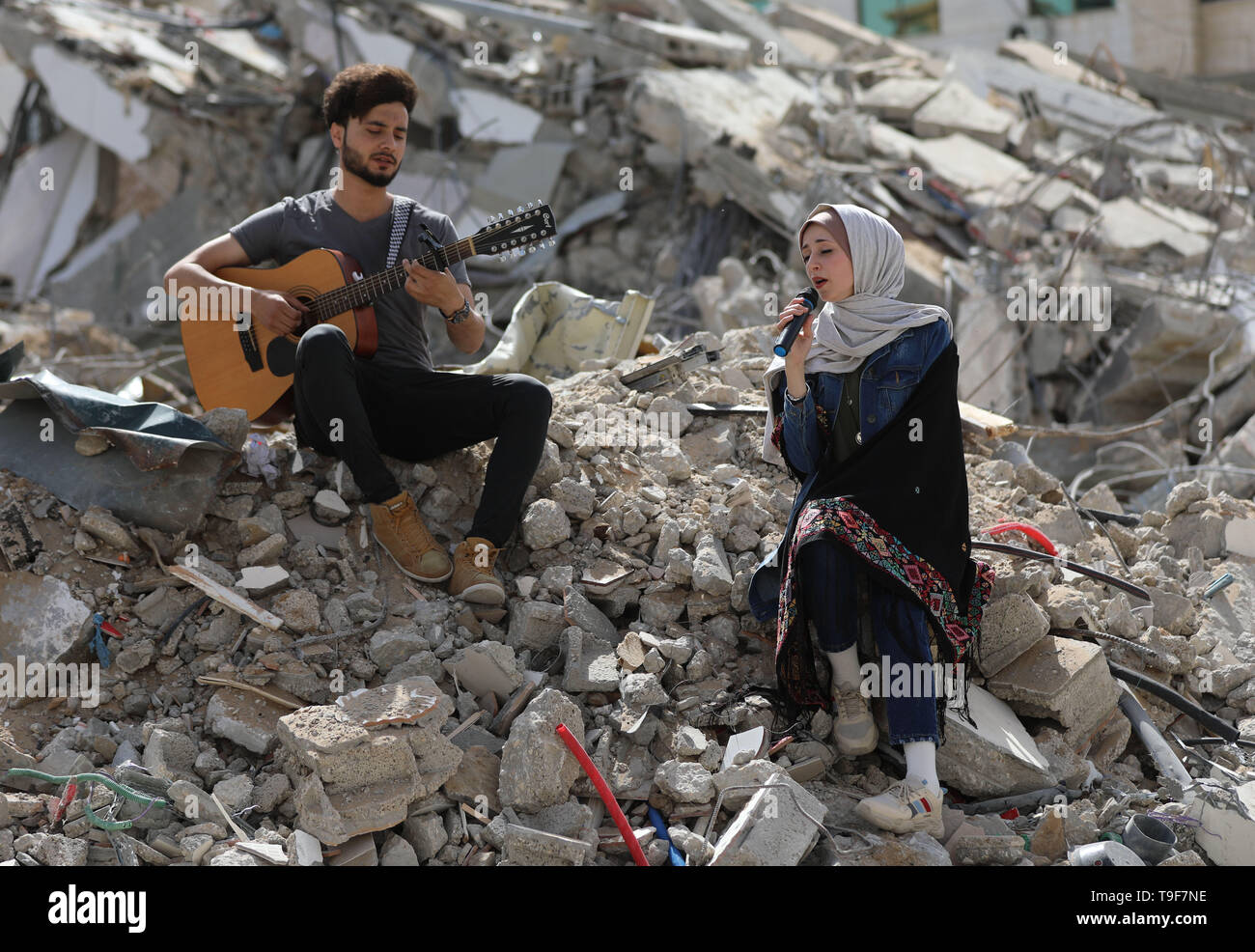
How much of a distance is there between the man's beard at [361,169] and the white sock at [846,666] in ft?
7.34

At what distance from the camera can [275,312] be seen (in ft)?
13.2

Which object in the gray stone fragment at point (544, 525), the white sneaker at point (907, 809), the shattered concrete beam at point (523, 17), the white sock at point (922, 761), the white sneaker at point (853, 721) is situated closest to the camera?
the white sneaker at point (907, 809)

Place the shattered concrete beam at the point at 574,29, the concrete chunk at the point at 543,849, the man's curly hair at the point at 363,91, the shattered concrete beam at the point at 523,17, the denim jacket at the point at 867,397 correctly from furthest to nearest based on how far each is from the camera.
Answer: the shattered concrete beam at the point at 523,17 < the shattered concrete beam at the point at 574,29 < the man's curly hair at the point at 363,91 < the denim jacket at the point at 867,397 < the concrete chunk at the point at 543,849

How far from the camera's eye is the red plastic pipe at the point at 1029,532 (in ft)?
13.6

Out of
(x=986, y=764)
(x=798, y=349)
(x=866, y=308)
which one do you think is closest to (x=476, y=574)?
(x=798, y=349)

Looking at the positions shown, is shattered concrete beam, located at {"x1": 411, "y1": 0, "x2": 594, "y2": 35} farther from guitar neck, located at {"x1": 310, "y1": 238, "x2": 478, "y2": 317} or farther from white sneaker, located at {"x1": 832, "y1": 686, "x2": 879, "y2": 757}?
white sneaker, located at {"x1": 832, "y1": 686, "x2": 879, "y2": 757}

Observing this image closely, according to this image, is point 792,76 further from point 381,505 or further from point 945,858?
point 945,858

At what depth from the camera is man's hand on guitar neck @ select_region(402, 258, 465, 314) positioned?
3822 mm

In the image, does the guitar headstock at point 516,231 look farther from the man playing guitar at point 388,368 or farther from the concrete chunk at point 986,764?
the concrete chunk at point 986,764

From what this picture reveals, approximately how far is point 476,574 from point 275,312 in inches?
46.9

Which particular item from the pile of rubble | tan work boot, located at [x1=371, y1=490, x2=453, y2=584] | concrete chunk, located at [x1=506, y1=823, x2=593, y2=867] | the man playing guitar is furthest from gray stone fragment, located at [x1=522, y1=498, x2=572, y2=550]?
concrete chunk, located at [x1=506, y1=823, x2=593, y2=867]

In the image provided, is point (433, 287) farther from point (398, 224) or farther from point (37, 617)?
point (37, 617)

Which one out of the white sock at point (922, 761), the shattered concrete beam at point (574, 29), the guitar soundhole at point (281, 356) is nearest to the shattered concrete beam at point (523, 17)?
the shattered concrete beam at point (574, 29)
